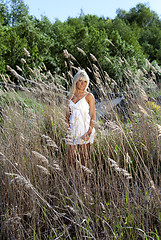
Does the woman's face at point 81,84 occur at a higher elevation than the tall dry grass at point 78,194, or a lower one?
higher

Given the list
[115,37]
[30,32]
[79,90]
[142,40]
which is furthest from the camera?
[142,40]

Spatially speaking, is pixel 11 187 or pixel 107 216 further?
pixel 11 187

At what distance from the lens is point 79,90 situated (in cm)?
281

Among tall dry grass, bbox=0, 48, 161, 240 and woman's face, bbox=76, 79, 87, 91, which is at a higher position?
woman's face, bbox=76, 79, 87, 91

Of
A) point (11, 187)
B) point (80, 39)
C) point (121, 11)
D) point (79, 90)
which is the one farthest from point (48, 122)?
point (121, 11)

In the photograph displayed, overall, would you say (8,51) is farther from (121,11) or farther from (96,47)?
(121,11)

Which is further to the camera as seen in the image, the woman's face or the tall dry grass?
the woman's face

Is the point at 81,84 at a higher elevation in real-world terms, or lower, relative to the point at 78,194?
higher

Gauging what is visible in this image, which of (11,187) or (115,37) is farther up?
(115,37)

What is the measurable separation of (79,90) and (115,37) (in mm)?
8327

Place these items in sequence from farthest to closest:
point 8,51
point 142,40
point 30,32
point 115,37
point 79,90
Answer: point 142,40, point 115,37, point 30,32, point 8,51, point 79,90

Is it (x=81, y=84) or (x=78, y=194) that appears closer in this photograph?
(x=78, y=194)

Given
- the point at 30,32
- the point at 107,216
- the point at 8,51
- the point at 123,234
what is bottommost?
the point at 123,234

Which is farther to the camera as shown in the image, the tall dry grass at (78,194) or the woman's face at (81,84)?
the woman's face at (81,84)
